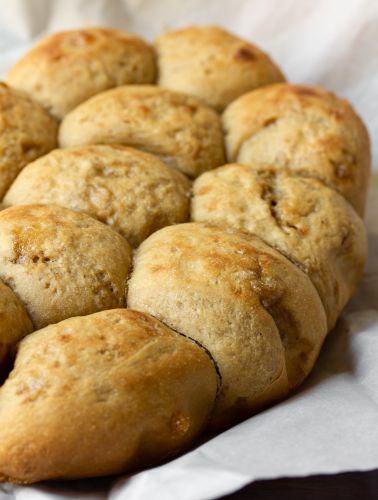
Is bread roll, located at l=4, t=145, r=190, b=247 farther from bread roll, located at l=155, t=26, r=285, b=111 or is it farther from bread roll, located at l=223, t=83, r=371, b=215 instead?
bread roll, located at l=155, t=26, r=285, b=111

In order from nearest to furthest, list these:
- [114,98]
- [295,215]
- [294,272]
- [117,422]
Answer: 1. [117,422]
2. [294,272]
3. [295,215]
4. [114,98]

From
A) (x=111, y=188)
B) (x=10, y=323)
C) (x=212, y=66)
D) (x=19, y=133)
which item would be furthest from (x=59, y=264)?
(x=212, y=66)

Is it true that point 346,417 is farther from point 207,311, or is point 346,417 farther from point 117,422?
point 117,422

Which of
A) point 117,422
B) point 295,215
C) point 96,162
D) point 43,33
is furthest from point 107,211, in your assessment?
point 43,33

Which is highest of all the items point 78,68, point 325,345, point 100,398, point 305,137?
point 78,68

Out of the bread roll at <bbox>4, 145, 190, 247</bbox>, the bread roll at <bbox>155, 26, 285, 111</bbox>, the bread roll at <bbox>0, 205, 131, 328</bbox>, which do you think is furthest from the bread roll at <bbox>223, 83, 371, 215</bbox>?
the bread roll at <bbox>0, 205, 131, 328</bbox>

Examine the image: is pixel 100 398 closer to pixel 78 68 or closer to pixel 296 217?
pixel 296 217
